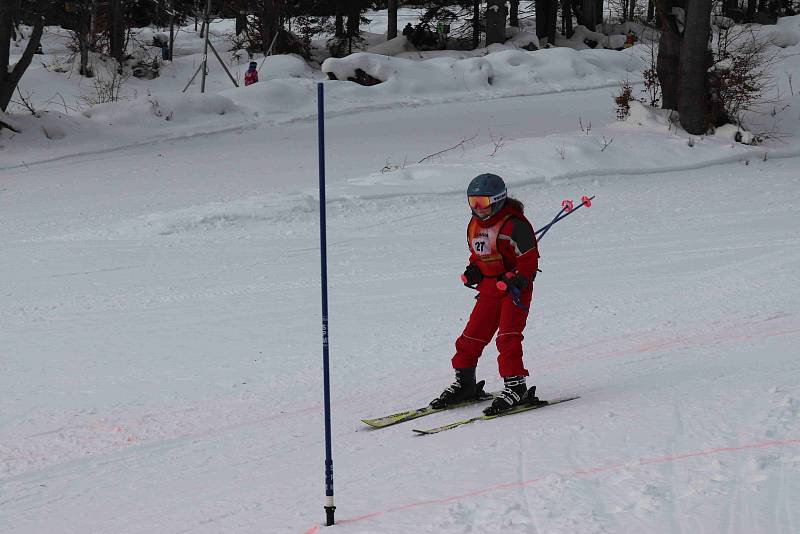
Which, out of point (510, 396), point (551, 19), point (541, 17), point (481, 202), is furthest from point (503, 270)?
point (541, 17)

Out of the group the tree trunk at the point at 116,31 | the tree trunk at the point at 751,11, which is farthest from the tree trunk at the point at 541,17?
the tree trunk at the point at 116,31

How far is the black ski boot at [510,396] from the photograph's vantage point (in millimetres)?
6285

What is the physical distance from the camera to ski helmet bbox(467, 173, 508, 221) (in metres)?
6.07

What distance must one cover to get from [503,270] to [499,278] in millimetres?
59

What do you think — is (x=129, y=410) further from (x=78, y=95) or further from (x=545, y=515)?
(x=78, y=95)

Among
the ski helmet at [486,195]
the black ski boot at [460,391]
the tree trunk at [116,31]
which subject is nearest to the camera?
the ski helmet at [486,195]

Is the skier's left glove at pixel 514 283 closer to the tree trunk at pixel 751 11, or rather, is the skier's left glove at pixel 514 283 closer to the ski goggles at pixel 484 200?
the ski goggles at pixel 484 200

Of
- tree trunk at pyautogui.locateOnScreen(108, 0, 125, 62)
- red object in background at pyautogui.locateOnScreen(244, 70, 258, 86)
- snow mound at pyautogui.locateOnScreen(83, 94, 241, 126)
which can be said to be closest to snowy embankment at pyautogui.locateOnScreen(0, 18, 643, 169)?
snow mound at pyautogui.locateOnScreen(83, 94, 241, 126)

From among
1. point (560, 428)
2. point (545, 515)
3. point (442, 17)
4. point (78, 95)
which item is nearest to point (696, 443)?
point (560, 428)

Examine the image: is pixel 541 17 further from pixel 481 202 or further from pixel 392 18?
pixel 481 202

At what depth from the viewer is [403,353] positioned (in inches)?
324

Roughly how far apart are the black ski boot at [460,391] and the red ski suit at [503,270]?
0.26m

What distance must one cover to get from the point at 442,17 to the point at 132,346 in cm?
2681

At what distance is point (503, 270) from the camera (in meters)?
6.27
